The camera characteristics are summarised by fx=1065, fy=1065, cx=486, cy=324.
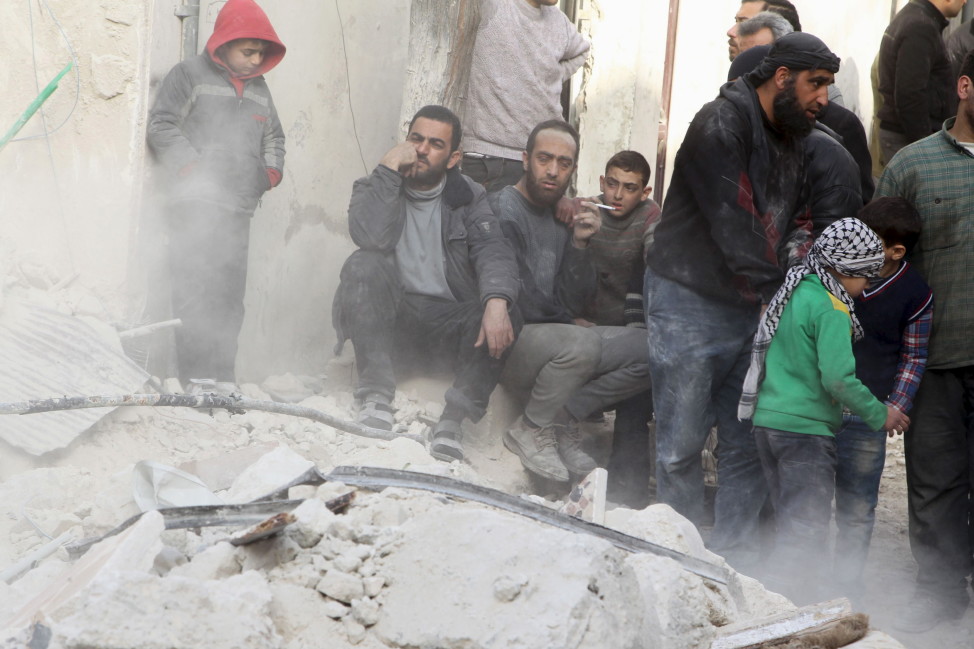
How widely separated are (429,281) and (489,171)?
104cm

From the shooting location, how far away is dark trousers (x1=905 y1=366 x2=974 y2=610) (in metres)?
4.22

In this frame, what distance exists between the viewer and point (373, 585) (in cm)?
233

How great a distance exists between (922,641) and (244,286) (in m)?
3.51

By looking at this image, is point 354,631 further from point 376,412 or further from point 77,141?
point 77,141

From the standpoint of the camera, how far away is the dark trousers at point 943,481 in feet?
13.9

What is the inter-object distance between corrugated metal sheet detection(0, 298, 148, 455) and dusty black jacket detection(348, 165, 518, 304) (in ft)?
4.26

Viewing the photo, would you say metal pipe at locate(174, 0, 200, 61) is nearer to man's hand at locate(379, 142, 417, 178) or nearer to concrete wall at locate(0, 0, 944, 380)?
concrete wall at locate(0, 0, 944, 380)

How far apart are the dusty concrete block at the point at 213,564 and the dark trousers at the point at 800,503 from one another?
2213 millimetres

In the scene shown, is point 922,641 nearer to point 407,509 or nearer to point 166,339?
point 407,509

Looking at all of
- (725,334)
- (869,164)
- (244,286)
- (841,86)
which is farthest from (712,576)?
(841,86)

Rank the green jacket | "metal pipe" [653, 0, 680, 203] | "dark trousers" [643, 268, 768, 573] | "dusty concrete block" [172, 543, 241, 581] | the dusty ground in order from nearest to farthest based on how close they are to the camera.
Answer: "dusty concrete block" [172, 543, 241, 581] < the green jacket < the dusty ground < "dark trousers" [643, 268, 768, 573] < "metal pipe" [653, 0, 680, 203]

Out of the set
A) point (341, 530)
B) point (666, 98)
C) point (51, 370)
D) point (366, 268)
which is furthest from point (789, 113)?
point (666, 98)

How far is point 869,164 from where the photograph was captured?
5059mm

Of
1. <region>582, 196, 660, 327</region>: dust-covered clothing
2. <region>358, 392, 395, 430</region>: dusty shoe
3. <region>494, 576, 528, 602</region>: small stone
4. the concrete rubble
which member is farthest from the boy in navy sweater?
<region>494, 576, 528, 602</region>: small stone
